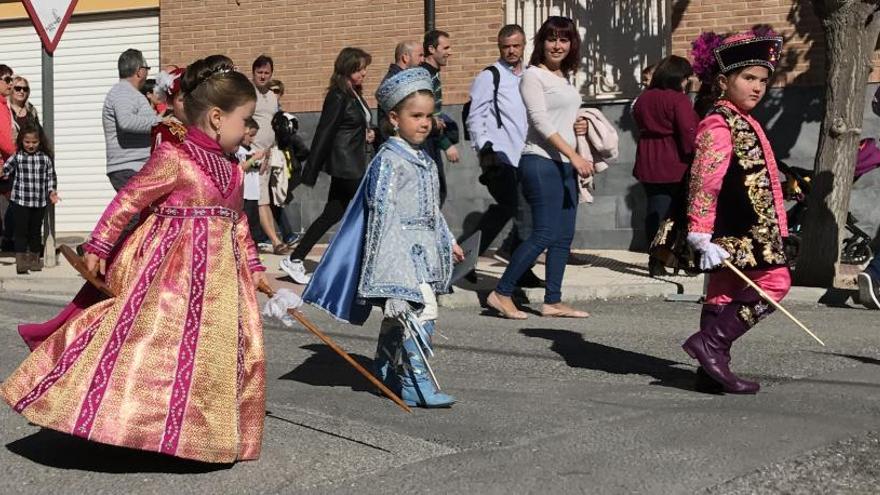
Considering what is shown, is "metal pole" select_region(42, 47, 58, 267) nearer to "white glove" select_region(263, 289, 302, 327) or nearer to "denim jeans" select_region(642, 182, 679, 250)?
"denim jeans" select_region(642, 182, 679, 250)

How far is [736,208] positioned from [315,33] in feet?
35.4

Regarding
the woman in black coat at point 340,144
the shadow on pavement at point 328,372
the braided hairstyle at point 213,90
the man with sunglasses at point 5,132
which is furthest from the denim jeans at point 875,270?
the man with sunglasses at point 5,132

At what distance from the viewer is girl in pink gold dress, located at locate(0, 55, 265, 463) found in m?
5.29

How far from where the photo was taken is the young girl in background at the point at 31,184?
521 inches

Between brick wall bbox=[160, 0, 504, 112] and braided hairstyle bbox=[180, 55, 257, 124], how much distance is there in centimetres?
1022

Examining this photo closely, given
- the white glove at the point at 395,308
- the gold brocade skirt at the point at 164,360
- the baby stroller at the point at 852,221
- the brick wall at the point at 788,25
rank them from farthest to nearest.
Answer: the brick wall at the point at 788,25
the baby stroller at the point at 852,221
the white glove at the point at 395,308
the gold brocade skirt at the point at 164,360

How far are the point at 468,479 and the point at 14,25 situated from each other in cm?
1524

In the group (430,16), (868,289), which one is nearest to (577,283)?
(868,289)

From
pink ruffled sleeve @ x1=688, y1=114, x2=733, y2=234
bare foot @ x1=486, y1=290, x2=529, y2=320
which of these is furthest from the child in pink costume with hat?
bare foot @ x1=486, y1=290, x2=529, y2=320

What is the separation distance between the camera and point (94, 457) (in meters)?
5.69

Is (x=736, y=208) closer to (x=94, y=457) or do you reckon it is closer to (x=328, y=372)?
(x=328, y=372)

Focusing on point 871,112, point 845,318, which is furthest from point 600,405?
point 871,112

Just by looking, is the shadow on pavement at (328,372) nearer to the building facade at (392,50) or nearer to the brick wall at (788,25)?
the building facade at (392,50)

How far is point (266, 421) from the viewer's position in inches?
249
